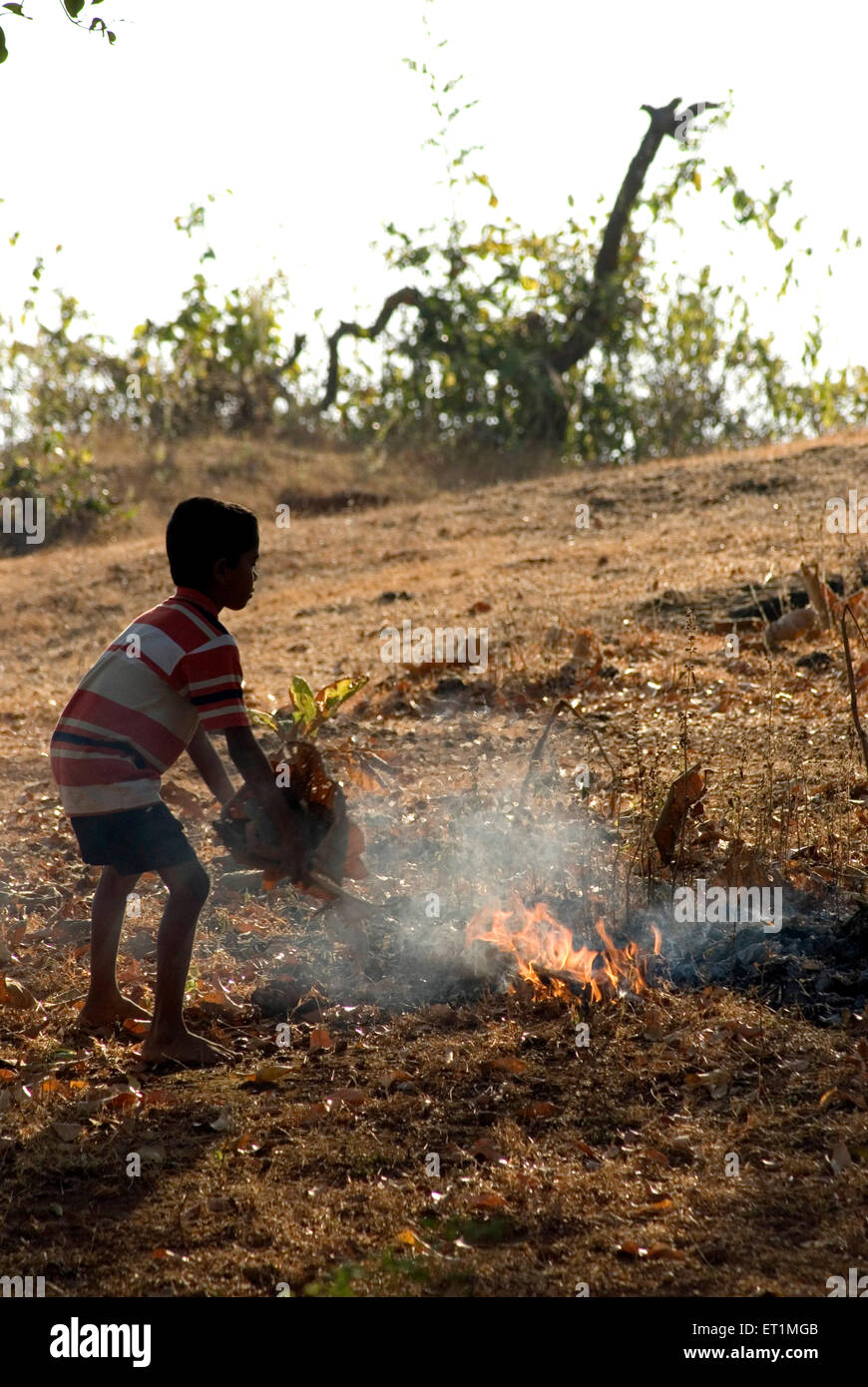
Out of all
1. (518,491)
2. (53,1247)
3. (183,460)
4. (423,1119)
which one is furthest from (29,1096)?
(183,460)

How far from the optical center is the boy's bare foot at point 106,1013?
4.08 m

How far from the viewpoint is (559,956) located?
4.34 metres

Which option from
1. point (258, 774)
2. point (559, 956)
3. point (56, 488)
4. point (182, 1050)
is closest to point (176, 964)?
point (182, 1050)

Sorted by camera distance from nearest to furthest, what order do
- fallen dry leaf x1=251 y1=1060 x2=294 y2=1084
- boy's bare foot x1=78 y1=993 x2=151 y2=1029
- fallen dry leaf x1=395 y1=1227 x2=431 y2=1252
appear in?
fallen dry leaf x1=395 y1=1227 x2=431 y2=1252 < fallen dry leaf x1=251 y1=1060 x2=294 y2=1084 < boy's bare foot x1=78 y1=993 x2=151 y2=1029

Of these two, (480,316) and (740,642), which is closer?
(740,642)

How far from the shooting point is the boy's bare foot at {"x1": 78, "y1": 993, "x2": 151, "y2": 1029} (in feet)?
13.4

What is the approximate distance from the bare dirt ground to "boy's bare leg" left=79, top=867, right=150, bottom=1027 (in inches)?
4.9

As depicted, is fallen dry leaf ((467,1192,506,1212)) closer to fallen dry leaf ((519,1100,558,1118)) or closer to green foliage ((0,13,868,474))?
fallen dry leaf ((519,1100,558,1118))

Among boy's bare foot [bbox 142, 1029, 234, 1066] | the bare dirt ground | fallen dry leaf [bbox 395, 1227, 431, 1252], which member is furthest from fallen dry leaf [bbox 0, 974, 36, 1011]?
fallen dry leaf [bbox 395, 1227, 431, 1252]

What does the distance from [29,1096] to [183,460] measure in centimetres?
1266
